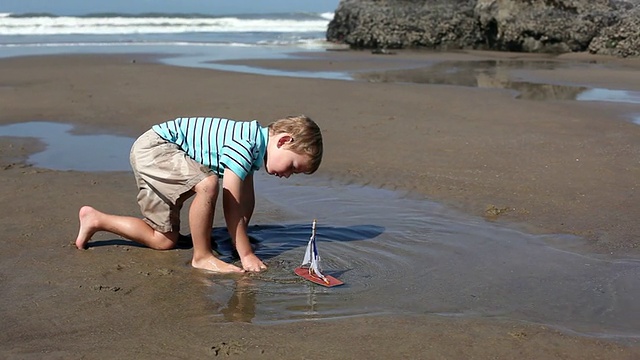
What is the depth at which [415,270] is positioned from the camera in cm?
394

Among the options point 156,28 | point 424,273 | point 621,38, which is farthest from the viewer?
point 156,28

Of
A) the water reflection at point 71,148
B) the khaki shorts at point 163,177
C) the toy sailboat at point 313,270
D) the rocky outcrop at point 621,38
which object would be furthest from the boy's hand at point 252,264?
the rocky outcrop at point 621,38

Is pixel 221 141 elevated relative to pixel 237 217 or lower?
elevated

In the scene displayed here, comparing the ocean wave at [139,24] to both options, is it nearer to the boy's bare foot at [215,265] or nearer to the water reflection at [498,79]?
the water reflection at [498,79]

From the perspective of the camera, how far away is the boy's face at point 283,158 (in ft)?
13.1

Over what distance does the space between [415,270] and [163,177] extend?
146 centimetres

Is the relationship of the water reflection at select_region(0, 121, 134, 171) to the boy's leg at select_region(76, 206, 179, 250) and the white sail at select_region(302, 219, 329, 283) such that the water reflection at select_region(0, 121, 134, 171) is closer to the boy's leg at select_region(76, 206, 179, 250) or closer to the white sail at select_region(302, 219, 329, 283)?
the boy's leg at select_region(76, 206, 179, 250)

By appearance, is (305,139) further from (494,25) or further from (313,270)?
(494,25)

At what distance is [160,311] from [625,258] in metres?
2.49

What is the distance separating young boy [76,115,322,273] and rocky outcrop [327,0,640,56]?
15.8 metres

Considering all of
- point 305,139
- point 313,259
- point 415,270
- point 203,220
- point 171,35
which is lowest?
point 171,35

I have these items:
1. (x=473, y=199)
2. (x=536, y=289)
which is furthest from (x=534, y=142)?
(x=536, y=289)

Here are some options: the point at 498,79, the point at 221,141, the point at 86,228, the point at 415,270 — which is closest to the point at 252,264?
the point at 221,141

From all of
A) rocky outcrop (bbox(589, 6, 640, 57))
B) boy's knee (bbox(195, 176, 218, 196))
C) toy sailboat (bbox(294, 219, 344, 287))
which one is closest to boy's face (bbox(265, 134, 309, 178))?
boy's knee (bbox(195, 176, 218, 196))
